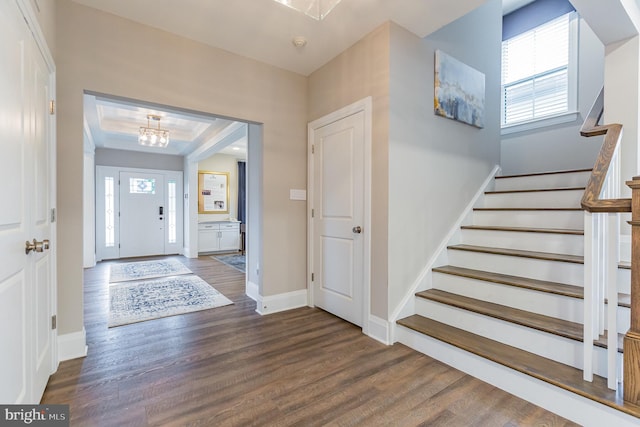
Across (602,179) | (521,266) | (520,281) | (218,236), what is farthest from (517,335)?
(218,236)

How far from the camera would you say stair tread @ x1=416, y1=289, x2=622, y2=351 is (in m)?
1.80

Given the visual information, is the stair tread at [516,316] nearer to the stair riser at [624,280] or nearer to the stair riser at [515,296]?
the stair riser at [515,296]

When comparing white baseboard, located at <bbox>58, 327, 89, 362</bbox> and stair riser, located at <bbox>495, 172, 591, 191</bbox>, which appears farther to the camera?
stair riser, located at <bbox>495, 172, 591, 191</bbox>

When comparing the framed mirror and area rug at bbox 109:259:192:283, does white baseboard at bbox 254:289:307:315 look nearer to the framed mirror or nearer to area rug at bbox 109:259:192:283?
area rug at bbox 109:259:192:283

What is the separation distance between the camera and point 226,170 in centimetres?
787

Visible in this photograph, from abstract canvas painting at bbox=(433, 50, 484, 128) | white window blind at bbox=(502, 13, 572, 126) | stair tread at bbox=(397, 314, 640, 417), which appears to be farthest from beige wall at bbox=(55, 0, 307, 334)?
white window blind at bbox=(502, 13, 572, 126)

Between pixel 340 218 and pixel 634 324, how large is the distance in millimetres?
2100

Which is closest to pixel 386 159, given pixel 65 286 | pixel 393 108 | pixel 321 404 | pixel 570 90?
pixel 393 108

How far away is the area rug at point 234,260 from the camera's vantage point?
18.8 feet

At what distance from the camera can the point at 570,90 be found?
3.97 meters

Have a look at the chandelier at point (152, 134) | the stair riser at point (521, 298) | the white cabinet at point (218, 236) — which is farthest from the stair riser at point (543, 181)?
the white cabinet at point (218, 236)

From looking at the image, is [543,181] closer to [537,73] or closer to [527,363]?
[537,73]

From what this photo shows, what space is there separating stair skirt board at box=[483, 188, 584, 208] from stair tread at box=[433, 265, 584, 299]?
1046 mm

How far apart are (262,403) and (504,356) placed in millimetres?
1534
